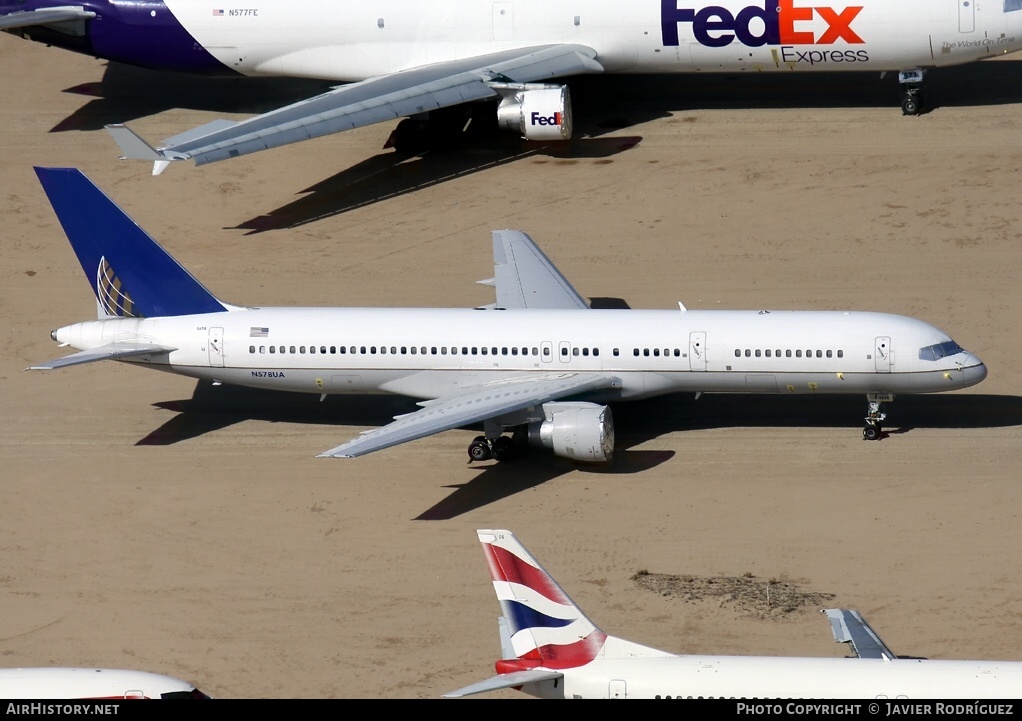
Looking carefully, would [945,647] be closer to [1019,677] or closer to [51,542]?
[1019,677]

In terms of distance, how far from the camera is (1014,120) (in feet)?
171

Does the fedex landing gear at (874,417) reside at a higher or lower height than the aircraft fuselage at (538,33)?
lower

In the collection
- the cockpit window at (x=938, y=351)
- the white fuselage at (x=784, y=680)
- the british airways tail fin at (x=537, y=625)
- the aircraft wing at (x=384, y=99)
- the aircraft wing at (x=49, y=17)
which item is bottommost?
the white fuselage at (x=784, y=680)

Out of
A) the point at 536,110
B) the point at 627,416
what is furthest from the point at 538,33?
the point at 627,416

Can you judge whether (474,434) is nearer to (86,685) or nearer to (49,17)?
(86,685)

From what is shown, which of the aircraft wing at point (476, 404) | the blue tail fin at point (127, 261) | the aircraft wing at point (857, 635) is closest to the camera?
the aircraft wing at point (857, 635)

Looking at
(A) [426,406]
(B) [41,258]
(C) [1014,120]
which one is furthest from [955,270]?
(B) [41,258]

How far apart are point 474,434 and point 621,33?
55.1 feet

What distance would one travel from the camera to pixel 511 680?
Answer: 26.1 m

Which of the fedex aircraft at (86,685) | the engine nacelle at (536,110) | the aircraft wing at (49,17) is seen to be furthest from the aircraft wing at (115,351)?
the aircraft wing at (49,17)

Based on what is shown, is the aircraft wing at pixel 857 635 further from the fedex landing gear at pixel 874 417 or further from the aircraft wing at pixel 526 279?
the aircraft wing at pixel 526 279

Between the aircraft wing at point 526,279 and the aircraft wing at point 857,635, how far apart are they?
46.5 feet

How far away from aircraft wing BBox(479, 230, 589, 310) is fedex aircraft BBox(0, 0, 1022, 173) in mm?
8344

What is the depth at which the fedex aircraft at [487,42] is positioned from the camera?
50.7m
